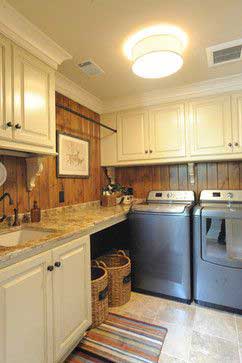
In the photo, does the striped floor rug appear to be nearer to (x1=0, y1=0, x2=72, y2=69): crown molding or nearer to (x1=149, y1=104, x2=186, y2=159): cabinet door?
(x1=149, y1=104, x2=186, y2=159): cabinet door

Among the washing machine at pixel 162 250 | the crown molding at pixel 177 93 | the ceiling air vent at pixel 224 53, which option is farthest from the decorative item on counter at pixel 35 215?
the ceiling air vent at pixel 224 53

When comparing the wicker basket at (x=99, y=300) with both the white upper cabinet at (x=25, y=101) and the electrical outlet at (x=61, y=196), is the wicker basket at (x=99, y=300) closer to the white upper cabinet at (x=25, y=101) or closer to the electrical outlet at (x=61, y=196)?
the electrical outlet at (x=61, y=196)

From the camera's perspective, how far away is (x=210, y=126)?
2.38 m

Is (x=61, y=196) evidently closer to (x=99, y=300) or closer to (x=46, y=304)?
(x=99, y=300)

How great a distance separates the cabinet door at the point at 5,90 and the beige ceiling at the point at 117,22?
0.24m

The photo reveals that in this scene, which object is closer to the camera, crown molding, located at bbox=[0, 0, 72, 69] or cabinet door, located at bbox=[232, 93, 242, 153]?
crown molding, located at bbox=[0, 0, 72, 69]

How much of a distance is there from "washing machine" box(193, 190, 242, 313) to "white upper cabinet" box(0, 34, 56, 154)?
4.95 ft

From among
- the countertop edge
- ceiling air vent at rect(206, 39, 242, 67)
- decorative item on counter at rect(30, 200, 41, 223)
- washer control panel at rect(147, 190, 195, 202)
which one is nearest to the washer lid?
washer control panel at rect(147, 190, 195, 202)

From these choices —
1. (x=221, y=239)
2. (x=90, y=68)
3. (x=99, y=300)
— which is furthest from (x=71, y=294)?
(x=90, y=68)

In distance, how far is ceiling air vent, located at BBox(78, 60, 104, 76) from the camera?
1.89 metres

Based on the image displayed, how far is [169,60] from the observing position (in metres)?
1.61

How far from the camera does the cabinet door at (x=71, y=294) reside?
1.29m

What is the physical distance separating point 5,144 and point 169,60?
49.9 inches

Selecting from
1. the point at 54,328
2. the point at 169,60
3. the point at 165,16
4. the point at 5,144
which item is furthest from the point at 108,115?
the point at 54,328
